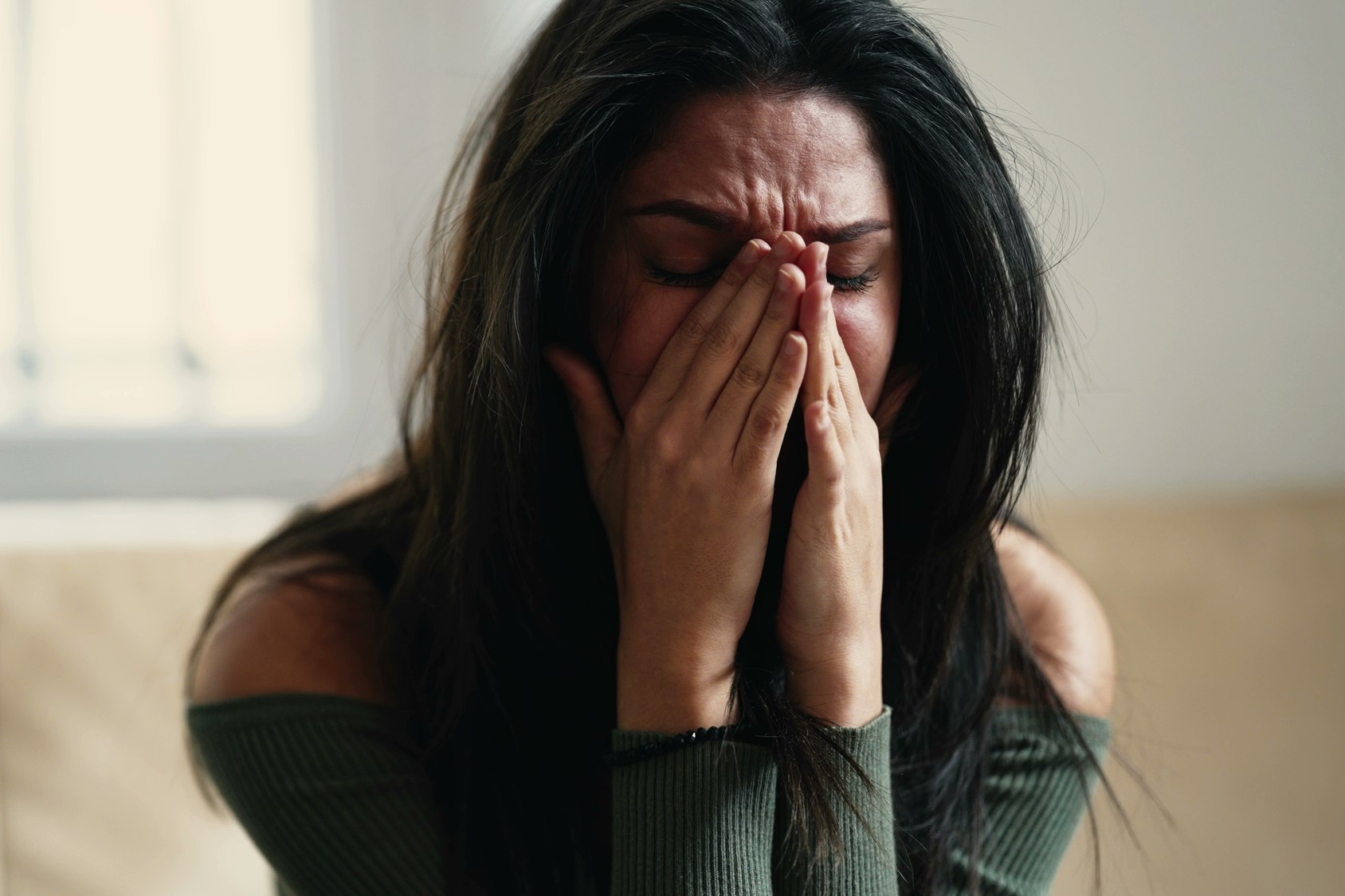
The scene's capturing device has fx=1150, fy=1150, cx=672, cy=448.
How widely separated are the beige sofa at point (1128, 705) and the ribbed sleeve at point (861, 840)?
62 centimetres

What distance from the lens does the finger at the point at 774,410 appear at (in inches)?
29.1

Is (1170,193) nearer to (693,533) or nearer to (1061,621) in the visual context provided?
(1061,621)

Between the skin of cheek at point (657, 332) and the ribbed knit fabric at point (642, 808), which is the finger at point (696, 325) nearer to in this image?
the skin of cheek at point (657, 332)

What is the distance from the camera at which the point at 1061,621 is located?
1.05m

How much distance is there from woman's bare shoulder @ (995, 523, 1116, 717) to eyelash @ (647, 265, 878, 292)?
34 cm

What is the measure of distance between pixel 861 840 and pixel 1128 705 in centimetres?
71

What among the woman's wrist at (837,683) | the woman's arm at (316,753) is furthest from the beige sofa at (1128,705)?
the woman's wrist at (837,683)

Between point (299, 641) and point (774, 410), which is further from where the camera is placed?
point (299, 641)

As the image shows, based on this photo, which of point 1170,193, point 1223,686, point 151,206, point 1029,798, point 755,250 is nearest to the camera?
point 755,250

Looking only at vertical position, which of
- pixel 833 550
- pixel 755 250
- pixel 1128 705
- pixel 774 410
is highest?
pixel 755 250

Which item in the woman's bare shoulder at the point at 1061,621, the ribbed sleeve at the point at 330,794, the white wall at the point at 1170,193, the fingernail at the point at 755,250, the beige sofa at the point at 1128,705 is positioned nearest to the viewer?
the fingernail at the point at 755,250

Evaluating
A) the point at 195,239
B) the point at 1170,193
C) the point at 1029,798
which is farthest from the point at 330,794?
the point at 1170,193

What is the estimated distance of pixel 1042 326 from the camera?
868 mm

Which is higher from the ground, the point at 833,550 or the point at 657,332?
the point at 657,332
